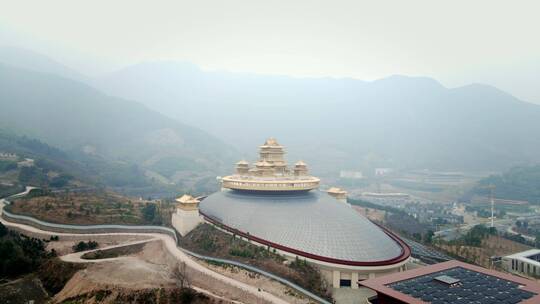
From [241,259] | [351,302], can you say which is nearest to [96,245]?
[241,259]

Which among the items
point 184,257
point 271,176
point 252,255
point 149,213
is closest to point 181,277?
point 184,257

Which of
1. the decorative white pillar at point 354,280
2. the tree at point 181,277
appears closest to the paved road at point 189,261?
the tree at point 181,277

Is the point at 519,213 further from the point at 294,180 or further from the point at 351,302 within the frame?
the point at 351,302

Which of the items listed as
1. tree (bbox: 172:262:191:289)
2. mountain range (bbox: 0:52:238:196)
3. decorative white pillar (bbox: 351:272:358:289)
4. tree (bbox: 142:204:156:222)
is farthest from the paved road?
mountain range (bbox: 0:52:238:196)

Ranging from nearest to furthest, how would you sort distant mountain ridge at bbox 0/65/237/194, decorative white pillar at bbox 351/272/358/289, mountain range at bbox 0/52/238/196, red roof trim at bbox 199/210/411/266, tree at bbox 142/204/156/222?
red roof trim at bbox 199/210/411/266, decorative white pillar at bbox 351/272/358/289, tree at bbox 142/204/156/222, mountain range at bbox 0/52/238/196, distant mountain ridge at bbox 0/65/237/194

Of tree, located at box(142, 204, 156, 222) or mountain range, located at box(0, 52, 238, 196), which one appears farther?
mountain range, located at box(0, 52, 238, 196)

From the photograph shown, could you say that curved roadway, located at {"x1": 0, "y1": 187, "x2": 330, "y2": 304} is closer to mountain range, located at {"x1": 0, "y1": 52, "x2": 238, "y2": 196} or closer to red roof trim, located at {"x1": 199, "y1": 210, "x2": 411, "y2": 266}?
red roof trim, located at {"x1": 199, "y1": 210, "x2": 411, "y2": 266}

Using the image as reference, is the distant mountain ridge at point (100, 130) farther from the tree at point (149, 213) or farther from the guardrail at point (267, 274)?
the guardrail at point (267, 274)
